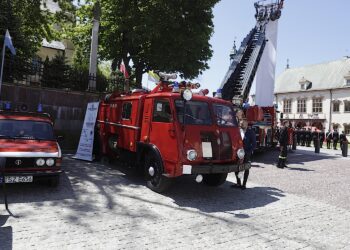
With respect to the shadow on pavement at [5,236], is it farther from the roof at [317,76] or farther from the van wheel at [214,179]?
the roof at [317,76]

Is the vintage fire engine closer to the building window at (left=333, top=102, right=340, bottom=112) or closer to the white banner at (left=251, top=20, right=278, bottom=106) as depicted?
the white banner at (left=251, top=20, right=278, bottom=106)

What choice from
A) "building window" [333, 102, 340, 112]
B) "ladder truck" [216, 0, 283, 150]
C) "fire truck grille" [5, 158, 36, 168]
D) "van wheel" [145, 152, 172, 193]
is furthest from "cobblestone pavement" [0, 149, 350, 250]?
"building window" [333, 102, 340, 112]

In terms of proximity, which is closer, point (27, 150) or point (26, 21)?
point (27, 150)

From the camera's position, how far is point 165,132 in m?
8.28

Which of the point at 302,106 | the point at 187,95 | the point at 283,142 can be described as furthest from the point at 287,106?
the point at 187,95

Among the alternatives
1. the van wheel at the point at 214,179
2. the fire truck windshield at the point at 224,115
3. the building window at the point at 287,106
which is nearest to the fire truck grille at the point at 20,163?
the fire truck windshield at the point at 224,115

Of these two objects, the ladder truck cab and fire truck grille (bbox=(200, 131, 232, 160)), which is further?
fire truck grille (bbox=(200, 131, 232, 160))

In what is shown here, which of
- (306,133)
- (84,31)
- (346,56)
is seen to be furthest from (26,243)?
(346,56)

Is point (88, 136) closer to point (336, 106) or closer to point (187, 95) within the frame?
point (187, 95)

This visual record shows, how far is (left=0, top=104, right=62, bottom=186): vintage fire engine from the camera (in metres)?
7.36

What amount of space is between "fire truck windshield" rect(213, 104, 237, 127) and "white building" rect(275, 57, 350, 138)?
42.6 metres

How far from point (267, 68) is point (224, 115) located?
18642 millimetres

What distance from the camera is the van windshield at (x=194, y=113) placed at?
325 inches

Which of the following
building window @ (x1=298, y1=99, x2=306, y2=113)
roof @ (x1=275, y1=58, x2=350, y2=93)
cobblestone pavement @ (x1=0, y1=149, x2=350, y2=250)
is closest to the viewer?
cobblestone pavement @ (x1=0, y1=149, x2=350, y2=250)
